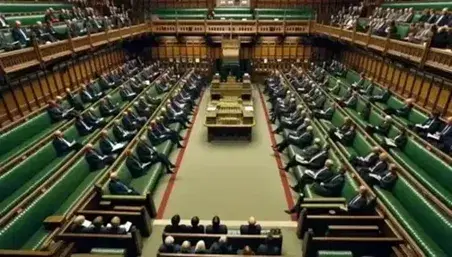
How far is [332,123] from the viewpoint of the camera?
1038 centimetres

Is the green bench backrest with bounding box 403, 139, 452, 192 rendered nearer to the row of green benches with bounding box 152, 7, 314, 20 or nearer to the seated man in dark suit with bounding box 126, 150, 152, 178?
the seated man in dark suit with bounding box 126, 150, 152, 178

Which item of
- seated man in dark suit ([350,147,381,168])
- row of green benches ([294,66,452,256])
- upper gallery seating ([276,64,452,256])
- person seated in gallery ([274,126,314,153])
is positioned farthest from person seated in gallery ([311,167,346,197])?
person seated in gallery ([274,126,314,153])

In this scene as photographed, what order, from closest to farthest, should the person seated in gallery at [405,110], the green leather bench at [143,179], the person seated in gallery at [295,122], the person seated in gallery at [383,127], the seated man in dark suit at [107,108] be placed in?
→ the green leather bench at [143,179], the person seated in gallery at [383,127], the person seated in gallery at [405,110], the person seated in gallery at [295,122], the seated man in dark suit at [107,108]

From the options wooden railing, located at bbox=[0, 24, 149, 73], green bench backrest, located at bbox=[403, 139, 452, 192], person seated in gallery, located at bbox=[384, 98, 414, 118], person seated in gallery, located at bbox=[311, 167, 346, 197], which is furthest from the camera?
person seated in gallery, located at bbox=[384, 98, 414, 118]

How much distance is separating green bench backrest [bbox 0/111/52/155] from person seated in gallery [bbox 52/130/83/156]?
927 mm

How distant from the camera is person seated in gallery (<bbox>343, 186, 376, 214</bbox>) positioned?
18.2 ft

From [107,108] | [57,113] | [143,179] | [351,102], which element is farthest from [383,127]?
[57,113]

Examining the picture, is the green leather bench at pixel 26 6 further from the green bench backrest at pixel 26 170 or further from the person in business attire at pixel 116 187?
the person in business attire at pixel 116 187

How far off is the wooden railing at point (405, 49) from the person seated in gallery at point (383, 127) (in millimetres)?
1758

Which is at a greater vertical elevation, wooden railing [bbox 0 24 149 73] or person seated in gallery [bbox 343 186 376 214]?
wooden railing [bbox 0 24 149 73]

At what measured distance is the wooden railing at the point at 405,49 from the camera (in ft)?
27.0

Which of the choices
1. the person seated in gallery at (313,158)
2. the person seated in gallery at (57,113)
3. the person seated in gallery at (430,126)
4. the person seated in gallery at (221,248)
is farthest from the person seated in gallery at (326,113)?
the person seated in gallery at (57,113)

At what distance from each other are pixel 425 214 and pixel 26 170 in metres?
7.29

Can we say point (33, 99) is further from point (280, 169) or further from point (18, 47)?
point (280, 169)
